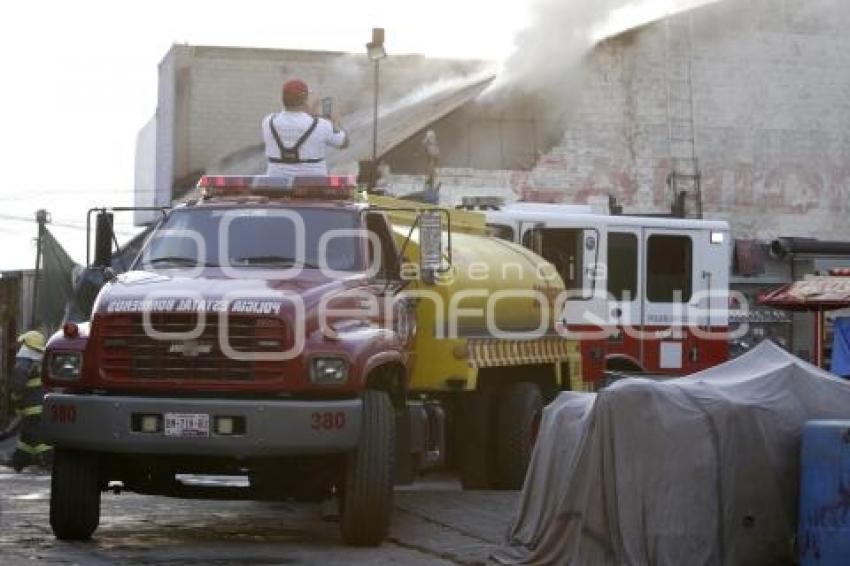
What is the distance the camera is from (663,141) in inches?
1453

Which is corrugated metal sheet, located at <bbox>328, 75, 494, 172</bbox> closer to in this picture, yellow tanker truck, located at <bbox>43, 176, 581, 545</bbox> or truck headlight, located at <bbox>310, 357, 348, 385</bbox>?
yellow tanker truck, located at <bbox>43, 176, 581, 545</bbox>

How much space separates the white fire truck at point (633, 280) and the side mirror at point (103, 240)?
6075mm

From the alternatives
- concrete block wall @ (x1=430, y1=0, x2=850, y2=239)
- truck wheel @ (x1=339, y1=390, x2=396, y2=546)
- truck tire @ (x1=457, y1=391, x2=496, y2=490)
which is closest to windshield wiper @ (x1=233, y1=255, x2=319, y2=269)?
truck wheel @ (x1=339, y1=390, x2=396, y2=546)

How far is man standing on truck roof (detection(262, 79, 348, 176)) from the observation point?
13484 millimetres

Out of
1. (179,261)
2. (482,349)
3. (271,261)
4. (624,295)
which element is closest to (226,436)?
(271,261)

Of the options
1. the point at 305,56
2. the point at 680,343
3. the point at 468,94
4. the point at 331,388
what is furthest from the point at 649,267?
the point at 305,56

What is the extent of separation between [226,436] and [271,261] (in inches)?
68.6

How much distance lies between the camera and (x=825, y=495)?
9.31 m

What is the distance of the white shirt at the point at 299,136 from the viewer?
44.2 ft

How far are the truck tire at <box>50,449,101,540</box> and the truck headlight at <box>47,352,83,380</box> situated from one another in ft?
1.65

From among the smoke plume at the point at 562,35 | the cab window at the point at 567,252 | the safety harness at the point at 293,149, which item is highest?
the smoke plume at the point at 562,35

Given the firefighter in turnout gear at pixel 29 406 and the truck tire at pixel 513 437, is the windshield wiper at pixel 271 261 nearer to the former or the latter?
→ the truck tire at pixel 513 437

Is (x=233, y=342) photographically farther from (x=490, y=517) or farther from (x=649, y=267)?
(x=649, y=267)

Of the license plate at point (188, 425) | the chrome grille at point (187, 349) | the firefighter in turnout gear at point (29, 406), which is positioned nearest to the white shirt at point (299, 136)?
the chrome grille at point (187, 349)
